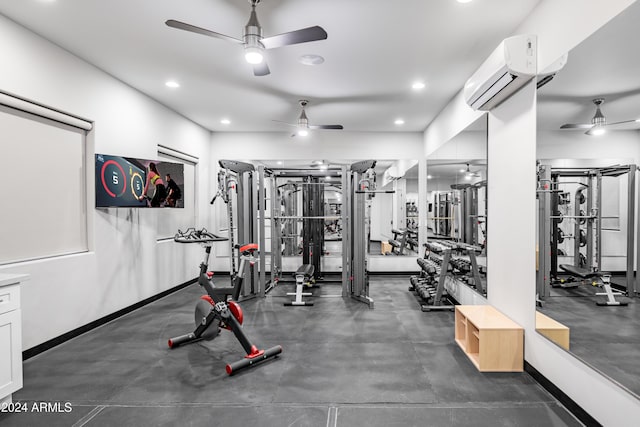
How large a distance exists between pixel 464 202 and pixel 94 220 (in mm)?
4660

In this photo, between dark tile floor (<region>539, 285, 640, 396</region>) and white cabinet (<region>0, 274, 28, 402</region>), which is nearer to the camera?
dark tile floor (<region>539, 285, 640, 396</region>)

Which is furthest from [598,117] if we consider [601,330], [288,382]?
[288,382]

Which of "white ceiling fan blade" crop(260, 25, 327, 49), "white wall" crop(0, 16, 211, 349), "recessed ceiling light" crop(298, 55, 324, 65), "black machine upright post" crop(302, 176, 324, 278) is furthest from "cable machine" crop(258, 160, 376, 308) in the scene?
"white ceiling fan blade" crop(260, 25, 327, 49)

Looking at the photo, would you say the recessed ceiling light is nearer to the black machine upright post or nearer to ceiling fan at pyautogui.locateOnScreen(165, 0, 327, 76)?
ceiling fan at pyautogui.locateOnScreen(165, 0, 327, 76)

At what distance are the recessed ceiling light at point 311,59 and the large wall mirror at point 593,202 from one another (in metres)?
2.14

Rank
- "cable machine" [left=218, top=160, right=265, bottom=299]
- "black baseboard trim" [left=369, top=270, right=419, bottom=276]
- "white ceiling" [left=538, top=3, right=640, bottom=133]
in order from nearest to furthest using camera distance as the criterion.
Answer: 1. "white ceiling" [left=538, top=3, right=640, bottom=133]
2. "cable machine" [left=218, top=160, right=265, bottom=299]
3. "black baseboard trim" [left=369, top=270, right=419, bottom=276]

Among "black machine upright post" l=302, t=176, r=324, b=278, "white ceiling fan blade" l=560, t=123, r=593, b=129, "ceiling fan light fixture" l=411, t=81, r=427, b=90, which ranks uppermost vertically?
"ceiling fan light fixture" l=411, t=81, r=427, b=90

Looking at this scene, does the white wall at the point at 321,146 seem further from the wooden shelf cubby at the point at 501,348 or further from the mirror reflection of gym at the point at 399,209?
the wooden shelf cubby at the point at 501,348

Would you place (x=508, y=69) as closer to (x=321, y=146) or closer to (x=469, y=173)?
(x=469, y=173)

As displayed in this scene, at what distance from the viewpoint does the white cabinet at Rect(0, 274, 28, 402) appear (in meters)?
2.11

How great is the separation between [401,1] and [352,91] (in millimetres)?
1980

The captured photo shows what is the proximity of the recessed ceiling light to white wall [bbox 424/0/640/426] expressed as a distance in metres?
1.93

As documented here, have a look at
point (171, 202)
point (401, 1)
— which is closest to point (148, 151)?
point (171, 202)

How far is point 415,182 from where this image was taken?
650 cm
